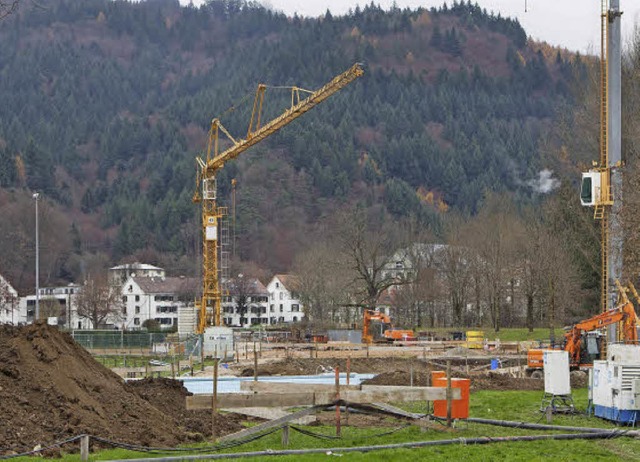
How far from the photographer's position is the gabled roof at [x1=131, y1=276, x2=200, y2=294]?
5261 inches

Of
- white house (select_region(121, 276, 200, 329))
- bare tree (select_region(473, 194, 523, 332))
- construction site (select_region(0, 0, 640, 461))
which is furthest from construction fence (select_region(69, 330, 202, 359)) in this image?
white house (select_region(121, 276, 200, 329))

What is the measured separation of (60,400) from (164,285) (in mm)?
117113

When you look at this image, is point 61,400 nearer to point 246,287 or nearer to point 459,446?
point 459,446

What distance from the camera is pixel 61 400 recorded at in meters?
21.2

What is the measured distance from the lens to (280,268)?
16512 cm

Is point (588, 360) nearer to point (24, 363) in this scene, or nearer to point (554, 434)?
point (554, 434)

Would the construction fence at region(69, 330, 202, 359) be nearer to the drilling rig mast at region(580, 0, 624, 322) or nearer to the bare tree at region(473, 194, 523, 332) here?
the bare tree at region(473, 194, 523, 332)

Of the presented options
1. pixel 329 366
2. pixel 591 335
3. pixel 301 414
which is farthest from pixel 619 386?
pixel 329 366

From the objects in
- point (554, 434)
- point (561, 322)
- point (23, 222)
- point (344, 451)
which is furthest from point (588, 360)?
point (23, 222)

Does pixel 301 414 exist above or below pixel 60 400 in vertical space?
below

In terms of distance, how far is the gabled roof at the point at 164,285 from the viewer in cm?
13362

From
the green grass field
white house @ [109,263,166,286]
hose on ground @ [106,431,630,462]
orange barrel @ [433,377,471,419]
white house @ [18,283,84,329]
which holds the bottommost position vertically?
the green grass field

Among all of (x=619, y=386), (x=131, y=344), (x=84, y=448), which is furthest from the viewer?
(x=131, y=344)

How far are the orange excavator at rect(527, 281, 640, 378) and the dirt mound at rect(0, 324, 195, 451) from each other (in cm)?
1641
